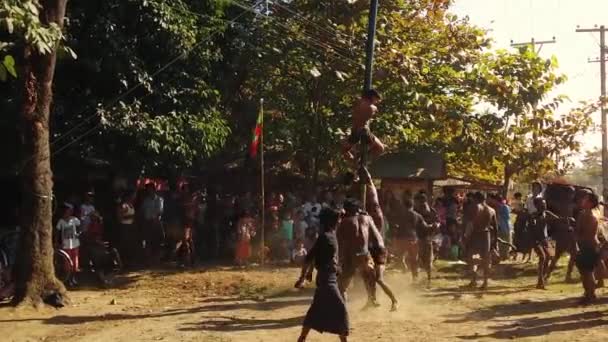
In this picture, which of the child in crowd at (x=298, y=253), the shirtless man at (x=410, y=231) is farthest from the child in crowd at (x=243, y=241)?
the shirtless man at (x=410, y=231)

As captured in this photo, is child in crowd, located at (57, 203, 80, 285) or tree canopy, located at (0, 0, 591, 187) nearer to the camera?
child in crowd, located at (57, 203, 80, 285)

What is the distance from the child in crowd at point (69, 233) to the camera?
13.1 m

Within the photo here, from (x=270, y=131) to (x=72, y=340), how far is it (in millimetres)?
10959

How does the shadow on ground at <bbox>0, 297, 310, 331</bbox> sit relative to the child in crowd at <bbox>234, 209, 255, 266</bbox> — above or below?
below

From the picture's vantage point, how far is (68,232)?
43.1 ft

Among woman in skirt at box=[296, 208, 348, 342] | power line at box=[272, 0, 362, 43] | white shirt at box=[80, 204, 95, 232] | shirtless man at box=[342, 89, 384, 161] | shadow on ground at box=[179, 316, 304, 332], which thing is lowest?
shadow on ground at box=[179, 316, 304, 332]

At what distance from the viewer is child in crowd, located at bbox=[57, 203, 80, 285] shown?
42.9 feet

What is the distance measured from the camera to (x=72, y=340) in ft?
30.9

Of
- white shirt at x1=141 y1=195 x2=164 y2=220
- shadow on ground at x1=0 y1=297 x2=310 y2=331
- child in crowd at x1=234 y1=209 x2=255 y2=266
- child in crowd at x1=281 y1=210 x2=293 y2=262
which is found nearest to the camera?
shadow on ground at x1=0 y1=297 x2=310 y2=331

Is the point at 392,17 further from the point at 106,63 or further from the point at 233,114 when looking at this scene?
the point at 106,63

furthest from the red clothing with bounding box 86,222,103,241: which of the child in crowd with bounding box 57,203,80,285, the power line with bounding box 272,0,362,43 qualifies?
the power line with bounding box 272,0,362,43

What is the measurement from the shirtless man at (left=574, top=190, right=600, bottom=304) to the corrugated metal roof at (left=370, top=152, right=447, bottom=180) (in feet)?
38.6

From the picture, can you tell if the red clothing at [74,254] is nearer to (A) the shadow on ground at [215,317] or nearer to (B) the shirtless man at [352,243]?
(A) the shadow on ground at [215,317]

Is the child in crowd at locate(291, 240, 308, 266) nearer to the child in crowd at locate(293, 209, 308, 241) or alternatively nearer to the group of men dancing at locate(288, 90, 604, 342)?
the child in crowd at locate(293, 209, 308, 241)
